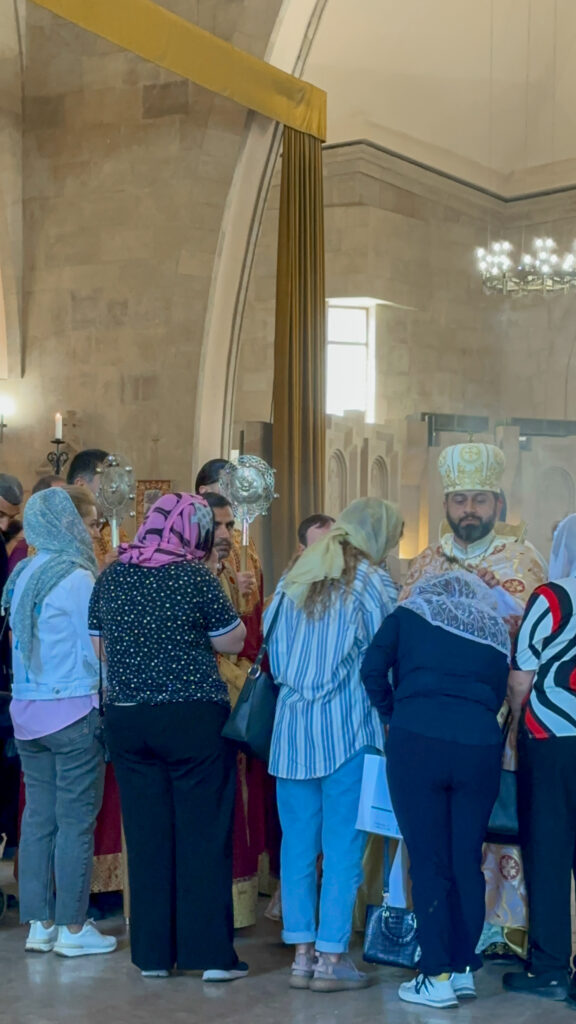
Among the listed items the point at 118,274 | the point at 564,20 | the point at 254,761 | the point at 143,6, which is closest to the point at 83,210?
the point at 118,274

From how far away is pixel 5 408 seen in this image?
1053 centimetres

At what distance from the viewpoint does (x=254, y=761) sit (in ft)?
16.3

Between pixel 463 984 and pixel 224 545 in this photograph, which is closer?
pixel 463 984

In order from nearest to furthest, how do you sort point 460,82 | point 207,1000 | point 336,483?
point 207,1000, point 336,483, point 460,82

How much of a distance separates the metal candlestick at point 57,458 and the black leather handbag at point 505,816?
5.47 metres

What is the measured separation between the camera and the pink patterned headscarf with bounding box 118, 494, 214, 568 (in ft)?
13.5

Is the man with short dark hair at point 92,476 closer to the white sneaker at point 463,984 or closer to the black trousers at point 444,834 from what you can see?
the black trousers at point 444,834

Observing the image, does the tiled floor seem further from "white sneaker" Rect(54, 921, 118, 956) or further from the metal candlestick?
the metal candlestick

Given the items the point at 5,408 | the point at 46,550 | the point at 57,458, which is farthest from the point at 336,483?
Result: the point at 46,550

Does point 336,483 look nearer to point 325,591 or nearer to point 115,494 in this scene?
point 115,494

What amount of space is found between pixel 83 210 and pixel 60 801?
22.7 feet

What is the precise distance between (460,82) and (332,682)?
13546mm

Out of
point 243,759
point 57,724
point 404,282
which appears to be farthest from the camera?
point 404,282

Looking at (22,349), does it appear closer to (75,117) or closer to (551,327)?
(75,117)
